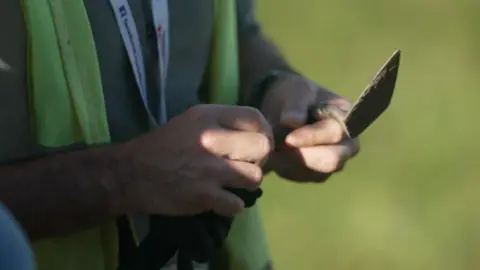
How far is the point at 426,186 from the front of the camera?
1.82 m

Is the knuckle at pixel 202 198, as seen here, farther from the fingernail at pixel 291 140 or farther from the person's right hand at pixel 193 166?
the fingernail at pixel 291 140

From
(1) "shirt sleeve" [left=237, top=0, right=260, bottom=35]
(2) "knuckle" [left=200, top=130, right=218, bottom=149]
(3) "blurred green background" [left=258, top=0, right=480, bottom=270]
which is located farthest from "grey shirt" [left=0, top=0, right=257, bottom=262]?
(3) "blurred green background" [left=258, top=0, right=480, bottom=270]

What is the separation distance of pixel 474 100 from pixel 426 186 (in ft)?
0.77

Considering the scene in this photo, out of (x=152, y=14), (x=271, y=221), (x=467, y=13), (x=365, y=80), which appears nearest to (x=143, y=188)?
(x=152, y=14)

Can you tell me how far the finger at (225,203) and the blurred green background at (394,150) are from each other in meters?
0.99

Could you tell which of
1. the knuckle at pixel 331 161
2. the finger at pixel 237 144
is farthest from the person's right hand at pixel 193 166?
the knuckle at pixel 331 161

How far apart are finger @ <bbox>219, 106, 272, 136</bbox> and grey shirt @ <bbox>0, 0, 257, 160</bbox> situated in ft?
0.35

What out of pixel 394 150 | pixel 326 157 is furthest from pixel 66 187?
pixel 394 150

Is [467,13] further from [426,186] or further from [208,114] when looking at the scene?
[208,114]

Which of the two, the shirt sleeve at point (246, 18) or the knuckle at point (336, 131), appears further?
the shirt sleeve at point (246, 18)

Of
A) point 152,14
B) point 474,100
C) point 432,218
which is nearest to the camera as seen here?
point 152,14

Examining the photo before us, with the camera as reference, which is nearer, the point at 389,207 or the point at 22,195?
the point at 22,195

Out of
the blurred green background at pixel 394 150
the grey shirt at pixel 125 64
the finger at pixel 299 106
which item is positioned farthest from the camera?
the blurred green background at pixel 394 150

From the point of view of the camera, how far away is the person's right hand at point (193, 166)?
0.77m
